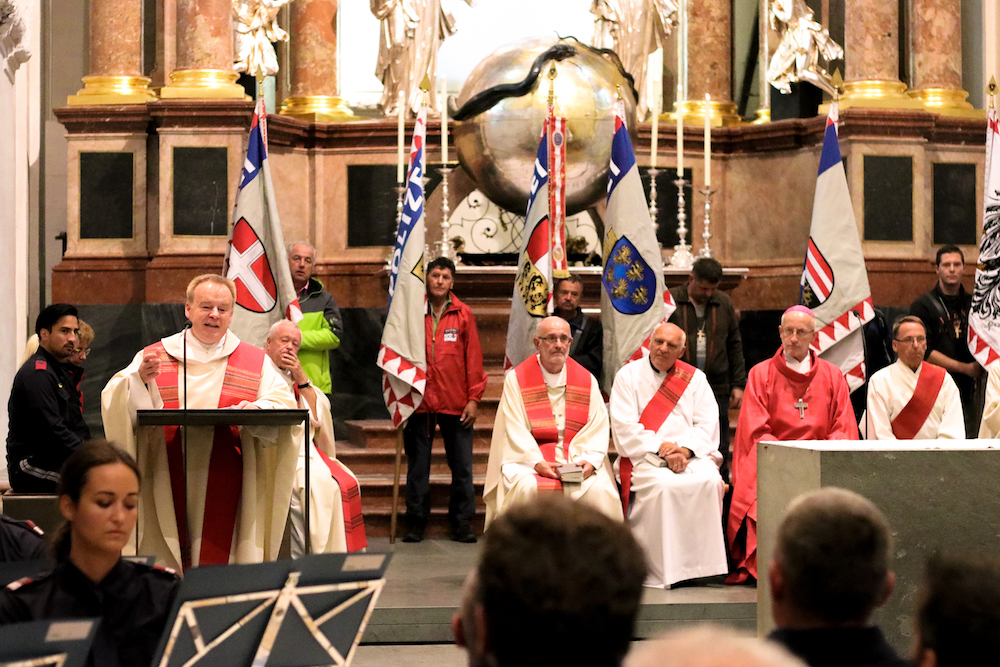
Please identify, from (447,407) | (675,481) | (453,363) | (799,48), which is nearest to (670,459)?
(675,481)

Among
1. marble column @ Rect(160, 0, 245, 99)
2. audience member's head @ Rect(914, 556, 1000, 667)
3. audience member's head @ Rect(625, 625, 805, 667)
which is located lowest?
audience member's head @ Rect(914, 556, 1000, 667)

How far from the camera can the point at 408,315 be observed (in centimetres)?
843

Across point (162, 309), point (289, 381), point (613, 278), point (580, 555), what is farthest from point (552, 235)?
point (580, 555)

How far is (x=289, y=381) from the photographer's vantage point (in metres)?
7.07

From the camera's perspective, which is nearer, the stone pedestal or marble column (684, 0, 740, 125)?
the stone pedestal

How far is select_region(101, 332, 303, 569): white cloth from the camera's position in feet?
19.1

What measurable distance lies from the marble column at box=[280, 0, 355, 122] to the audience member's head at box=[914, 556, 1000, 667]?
994cm

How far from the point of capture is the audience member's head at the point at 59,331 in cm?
644

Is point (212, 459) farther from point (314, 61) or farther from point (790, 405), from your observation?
point (314, 61)

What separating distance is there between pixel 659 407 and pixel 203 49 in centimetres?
504

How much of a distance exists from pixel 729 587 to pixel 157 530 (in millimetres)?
3154

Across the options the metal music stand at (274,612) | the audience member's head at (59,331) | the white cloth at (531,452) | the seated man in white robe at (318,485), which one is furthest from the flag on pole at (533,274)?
the metal music stand at (274,612)

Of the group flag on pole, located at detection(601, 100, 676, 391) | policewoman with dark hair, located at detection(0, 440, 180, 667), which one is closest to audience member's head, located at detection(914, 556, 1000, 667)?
policewoman with dark hair, located at detection(0, 440, 180, 667)

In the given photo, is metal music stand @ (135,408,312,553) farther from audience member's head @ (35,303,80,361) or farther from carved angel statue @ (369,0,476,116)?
carved angel statue @ (369,0,476,116)
